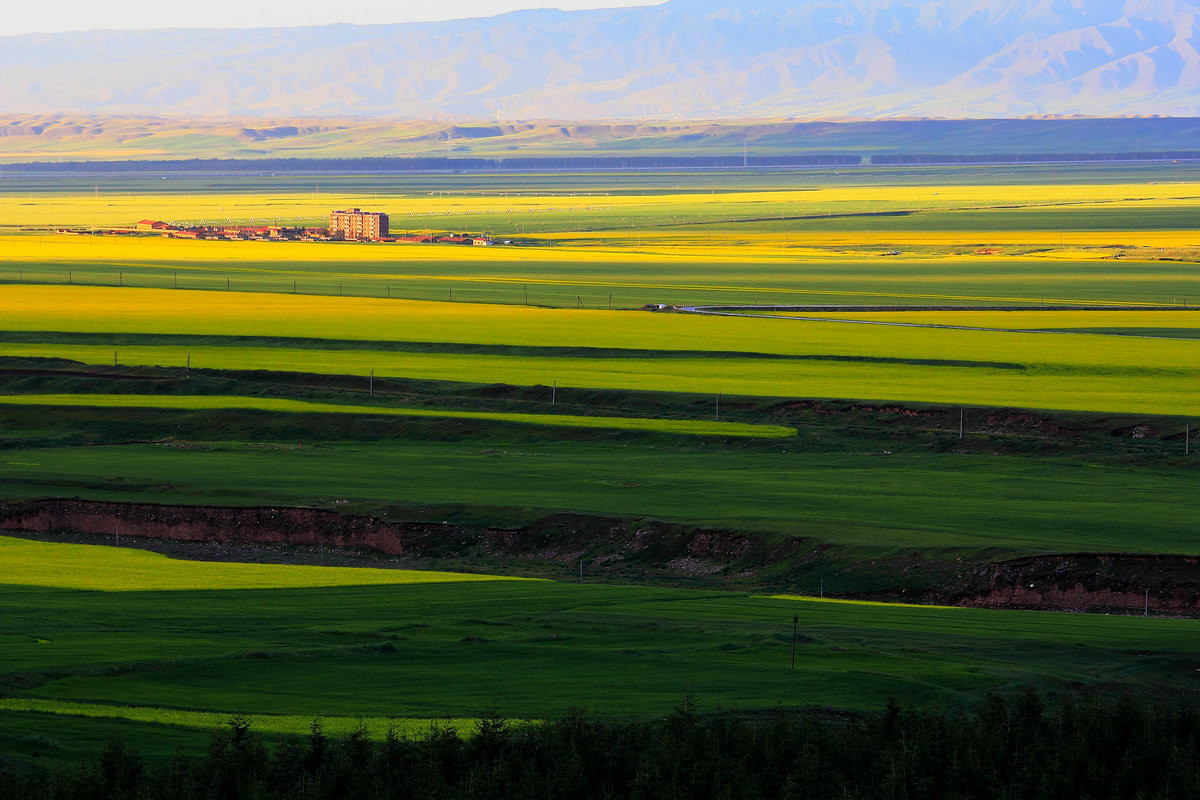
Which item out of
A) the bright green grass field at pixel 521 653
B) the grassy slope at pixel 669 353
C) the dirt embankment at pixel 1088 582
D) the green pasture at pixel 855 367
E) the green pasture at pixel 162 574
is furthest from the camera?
the grassy slope at pixel 669 353

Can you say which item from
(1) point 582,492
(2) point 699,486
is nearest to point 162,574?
(1) point 582,492

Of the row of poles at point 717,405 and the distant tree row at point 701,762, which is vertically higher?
the row of poles at point 717,405

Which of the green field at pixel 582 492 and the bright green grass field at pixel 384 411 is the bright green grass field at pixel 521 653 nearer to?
the green field at pixel 582 492

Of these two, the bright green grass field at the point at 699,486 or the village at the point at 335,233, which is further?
the village at the point at 335,233

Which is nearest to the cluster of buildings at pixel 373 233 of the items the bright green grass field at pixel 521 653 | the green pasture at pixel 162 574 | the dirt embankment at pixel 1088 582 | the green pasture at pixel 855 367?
the green pasture at pixel 855 367

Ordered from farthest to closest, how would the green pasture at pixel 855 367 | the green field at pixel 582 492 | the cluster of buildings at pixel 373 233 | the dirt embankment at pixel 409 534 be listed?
the cluster of buildings at pixel 373 233
the green pasture at pixel 855 367
the dirt embankment at pixel 409 534
the green field at pixel 582 492

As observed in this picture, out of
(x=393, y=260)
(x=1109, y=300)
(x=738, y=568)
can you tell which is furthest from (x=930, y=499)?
(x=393, y=260)

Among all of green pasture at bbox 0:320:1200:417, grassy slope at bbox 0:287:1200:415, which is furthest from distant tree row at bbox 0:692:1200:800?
grassy slope at bbox 0:287:1200:415

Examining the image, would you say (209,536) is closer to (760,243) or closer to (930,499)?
(930,499)
